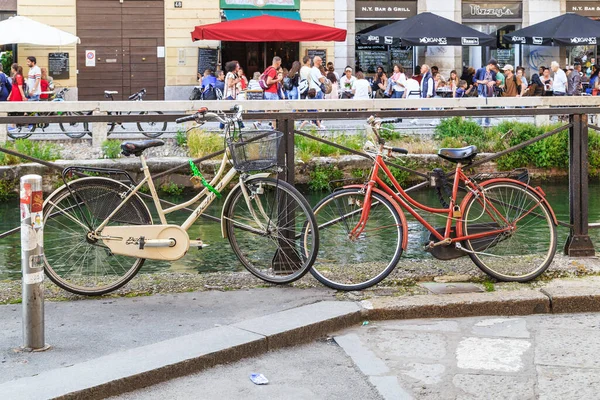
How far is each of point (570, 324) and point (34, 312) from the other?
2.97 metres

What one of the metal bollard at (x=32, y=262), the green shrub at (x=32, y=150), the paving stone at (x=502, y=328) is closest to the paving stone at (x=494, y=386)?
the paving stone at (x=502, y=328)

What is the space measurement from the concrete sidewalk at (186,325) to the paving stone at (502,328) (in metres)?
0.14

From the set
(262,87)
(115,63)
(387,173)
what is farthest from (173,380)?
(115,63)

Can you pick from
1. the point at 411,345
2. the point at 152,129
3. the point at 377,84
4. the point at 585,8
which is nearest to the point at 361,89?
the point at 377,84

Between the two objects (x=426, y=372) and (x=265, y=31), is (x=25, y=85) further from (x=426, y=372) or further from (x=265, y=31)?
(x=426, y=372)

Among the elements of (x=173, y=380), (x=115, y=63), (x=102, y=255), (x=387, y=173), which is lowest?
(x=173, y=380)

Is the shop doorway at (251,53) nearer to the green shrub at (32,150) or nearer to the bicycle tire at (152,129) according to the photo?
the bicycle tire at (152,129)

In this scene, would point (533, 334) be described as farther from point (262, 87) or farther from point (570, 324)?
point (262, 87)

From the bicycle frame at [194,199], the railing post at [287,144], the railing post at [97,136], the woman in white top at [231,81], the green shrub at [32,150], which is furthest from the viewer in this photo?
the woman in white top at [231,81]

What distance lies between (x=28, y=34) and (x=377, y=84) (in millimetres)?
9060

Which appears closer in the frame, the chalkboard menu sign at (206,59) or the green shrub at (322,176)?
the green shrub at (322,176)

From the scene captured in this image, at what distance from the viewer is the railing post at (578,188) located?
7277mm

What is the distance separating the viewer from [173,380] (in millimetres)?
4770

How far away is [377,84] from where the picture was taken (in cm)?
2694
